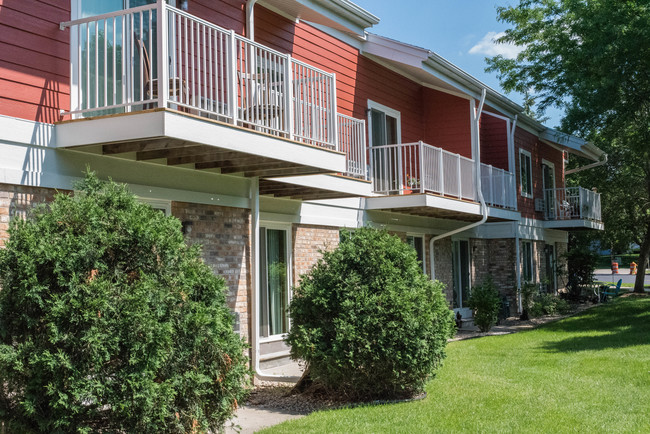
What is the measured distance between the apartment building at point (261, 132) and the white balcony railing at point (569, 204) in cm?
247

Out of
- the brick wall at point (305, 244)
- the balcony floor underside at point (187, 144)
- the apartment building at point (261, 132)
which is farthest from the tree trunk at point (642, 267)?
the balcony floor underside at point (187, 144)

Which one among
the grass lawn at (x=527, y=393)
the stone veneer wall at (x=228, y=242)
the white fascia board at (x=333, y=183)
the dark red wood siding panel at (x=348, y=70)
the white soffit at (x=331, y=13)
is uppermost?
the white soffit at (x=331, y=13)

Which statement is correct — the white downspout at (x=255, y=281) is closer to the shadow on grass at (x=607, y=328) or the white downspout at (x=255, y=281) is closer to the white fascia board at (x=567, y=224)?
the shadow on grass at (x=607, y=328)

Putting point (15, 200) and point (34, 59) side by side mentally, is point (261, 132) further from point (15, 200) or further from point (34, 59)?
point (15, 200)

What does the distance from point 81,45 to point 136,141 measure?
155cm

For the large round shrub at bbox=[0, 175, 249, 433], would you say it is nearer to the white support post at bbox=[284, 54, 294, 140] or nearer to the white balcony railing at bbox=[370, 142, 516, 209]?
the white support post at bbox=[284, 54, 294, 140]

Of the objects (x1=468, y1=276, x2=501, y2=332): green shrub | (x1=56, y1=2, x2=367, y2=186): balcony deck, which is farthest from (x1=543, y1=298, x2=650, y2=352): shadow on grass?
(x1=56, y1=2, x2=367, y2=186): balcony deck

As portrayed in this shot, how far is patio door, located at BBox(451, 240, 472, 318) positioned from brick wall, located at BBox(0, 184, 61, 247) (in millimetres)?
13752

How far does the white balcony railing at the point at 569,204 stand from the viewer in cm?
2536

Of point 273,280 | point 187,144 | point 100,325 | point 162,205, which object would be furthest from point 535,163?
point 100,325

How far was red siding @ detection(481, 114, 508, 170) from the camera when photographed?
2159 cm

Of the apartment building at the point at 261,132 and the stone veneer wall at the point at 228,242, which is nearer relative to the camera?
the apartment building at the point at 261,132

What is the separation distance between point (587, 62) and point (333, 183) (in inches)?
377

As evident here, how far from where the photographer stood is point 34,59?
7574mm
